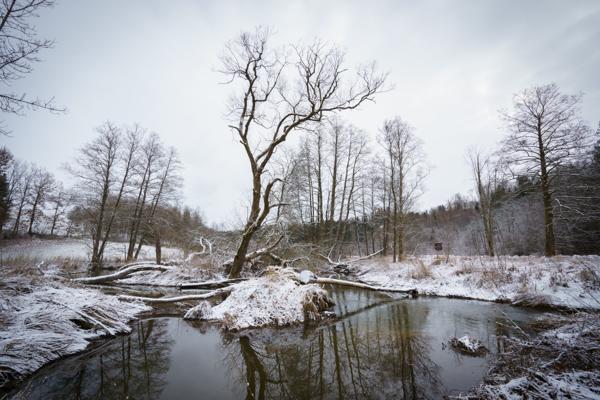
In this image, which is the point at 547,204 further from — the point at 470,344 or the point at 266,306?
the point at 266,306

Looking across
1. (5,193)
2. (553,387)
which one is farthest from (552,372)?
(5,193)

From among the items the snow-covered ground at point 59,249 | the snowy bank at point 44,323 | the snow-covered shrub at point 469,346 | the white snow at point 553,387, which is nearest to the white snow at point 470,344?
the snow-covered shrub at point 469,346

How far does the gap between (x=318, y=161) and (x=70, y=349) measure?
2016 cm

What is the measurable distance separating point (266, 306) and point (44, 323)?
4610 millimetres

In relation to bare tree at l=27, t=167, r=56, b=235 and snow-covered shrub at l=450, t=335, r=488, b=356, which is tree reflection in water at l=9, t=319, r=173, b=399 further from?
bare tree at l=27, t=167, r=56, b=235

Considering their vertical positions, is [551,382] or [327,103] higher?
[327,103]

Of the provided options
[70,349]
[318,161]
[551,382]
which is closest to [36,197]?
[318,161]

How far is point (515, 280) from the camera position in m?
9.56

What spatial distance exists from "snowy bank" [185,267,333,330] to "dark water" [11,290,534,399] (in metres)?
0.41

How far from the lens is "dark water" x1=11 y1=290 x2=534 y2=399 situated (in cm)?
354

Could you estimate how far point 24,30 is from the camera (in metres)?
5.52

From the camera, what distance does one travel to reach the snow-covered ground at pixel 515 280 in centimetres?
780

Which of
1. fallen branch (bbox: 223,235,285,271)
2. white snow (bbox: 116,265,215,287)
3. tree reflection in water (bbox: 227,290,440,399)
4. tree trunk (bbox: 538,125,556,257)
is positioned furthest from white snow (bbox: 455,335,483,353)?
tree trunk (bbox: 538,125,556,257)

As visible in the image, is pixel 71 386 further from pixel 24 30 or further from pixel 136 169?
pixel 136 169
